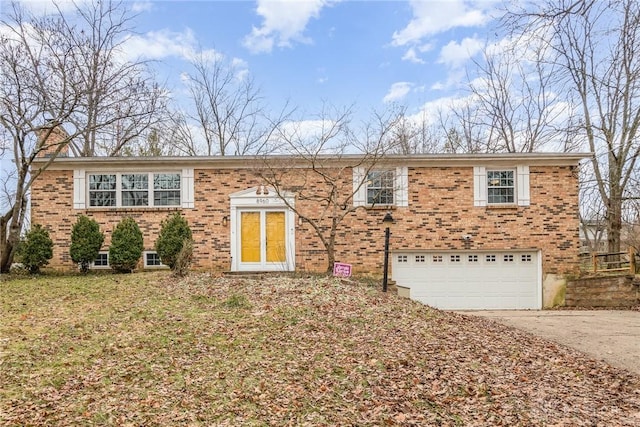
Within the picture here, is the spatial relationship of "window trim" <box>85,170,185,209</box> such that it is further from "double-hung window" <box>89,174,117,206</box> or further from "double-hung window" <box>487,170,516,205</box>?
"double-hung window" <box>487,170,516,205</box>

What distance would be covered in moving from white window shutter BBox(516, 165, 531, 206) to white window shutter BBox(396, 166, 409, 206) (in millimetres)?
3316

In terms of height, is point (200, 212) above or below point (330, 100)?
below

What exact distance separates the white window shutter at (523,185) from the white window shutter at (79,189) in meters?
12.9

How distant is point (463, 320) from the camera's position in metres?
9.08

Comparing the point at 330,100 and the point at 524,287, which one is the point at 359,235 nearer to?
the point at 330,100

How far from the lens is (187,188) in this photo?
1402cm

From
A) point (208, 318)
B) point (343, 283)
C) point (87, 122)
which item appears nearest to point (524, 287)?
point (343, 283)

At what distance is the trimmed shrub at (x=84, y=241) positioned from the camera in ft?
42.3

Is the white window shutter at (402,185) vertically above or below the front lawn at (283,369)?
above

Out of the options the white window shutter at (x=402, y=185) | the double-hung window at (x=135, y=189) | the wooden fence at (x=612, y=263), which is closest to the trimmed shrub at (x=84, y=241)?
the double-hung window at (x=135, y=189)

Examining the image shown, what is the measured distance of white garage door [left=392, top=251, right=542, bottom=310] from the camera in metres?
14.0

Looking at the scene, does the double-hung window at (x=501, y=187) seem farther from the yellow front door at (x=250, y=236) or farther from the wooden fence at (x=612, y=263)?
the yellow front door at (x=250, y=236)

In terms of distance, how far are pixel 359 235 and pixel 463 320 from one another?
5340 mm

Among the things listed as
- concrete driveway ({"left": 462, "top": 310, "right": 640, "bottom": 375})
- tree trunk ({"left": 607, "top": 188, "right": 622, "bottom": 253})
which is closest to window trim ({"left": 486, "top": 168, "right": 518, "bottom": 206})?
concrete driveway ({"left": 462, "top": 310, "right": 640, "bottom": 375})
